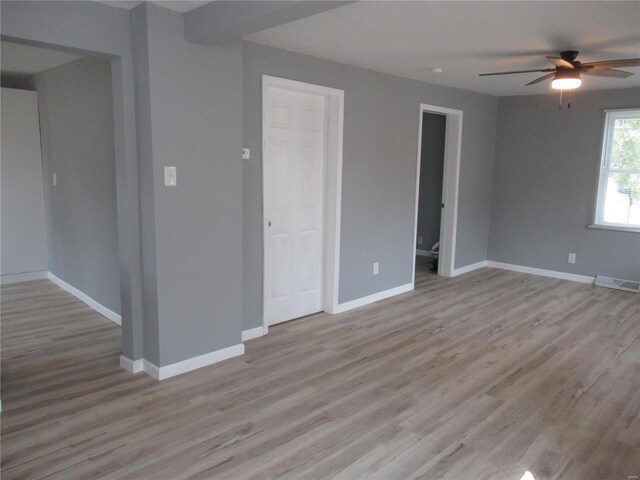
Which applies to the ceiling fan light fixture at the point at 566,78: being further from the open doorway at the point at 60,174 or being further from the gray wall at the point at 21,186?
the gray wall at the point at 21,186

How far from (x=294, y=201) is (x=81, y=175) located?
202 centimetres

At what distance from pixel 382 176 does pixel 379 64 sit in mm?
1118

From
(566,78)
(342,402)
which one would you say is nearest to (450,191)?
(566,78)

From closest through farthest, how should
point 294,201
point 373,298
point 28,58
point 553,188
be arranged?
point 294,201, point 28,58, point 373,298, point 553,188

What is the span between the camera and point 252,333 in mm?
3877

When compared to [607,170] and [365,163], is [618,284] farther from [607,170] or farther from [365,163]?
[365,163]

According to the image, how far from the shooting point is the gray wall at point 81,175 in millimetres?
3887

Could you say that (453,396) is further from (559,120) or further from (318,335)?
(559,120)

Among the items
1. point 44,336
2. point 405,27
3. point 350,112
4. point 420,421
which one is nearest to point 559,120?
point 350,112

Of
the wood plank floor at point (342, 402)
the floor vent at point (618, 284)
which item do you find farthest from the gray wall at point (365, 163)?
the floor vent at point (618, 284)

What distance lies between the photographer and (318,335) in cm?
401

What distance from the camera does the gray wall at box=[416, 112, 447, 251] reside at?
7.22 meters

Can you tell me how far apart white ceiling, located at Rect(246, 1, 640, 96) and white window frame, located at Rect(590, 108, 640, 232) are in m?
1.27

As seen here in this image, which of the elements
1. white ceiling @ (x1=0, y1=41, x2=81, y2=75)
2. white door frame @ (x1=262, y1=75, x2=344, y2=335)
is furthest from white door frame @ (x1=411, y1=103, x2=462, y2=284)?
white ceiling @ (x1=0, y1=41, x2=81, y2=75)
